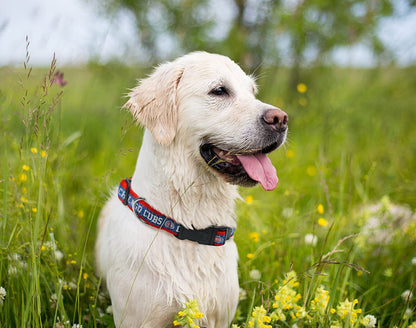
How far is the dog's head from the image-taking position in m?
1.93

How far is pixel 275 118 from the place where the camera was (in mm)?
1894

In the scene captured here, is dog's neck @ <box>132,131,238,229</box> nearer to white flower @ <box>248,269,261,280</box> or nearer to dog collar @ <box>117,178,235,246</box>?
dog collar @ <box>117,178,235,246</box>

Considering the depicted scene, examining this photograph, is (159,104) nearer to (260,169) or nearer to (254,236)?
(260,169)

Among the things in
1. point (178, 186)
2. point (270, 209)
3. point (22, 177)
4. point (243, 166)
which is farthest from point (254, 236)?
point (22, 177)

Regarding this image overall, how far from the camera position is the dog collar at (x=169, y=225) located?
1870 mm

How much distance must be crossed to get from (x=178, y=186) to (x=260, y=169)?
0.48 metres

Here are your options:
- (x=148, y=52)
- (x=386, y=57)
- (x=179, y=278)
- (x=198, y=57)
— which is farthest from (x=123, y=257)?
(x=386, y=57)

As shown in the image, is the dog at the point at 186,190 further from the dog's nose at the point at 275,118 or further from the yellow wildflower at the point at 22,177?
the yellow wildflower at the point at 22,177

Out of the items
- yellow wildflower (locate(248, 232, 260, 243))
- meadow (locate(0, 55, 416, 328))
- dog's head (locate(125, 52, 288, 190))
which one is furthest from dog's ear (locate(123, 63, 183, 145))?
yellow wildflower (locate(248, 232, 260, 243))

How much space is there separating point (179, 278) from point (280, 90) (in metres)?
4.97

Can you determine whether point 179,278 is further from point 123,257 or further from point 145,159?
point 145,159

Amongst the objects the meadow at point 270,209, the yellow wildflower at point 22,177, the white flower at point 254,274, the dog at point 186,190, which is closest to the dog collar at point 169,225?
the dog at point 186,190

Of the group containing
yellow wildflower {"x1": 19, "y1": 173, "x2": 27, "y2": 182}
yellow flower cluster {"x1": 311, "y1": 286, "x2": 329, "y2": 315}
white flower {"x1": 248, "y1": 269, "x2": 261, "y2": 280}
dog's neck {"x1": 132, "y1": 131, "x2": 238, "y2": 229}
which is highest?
dog's neck {"x1": 132, "y1": 131, "x2": 238, "y2": 229}

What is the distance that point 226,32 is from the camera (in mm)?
5688
